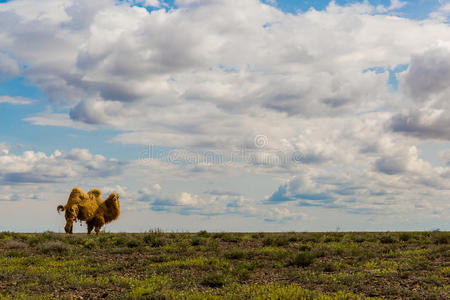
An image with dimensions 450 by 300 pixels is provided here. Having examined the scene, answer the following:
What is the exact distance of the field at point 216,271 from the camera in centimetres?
940

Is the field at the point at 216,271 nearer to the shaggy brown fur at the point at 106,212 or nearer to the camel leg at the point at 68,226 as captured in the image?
the camel leg at the point at 68,226

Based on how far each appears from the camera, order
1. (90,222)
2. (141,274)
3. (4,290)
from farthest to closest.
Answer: (90,222)
(141,274)
(4,290)

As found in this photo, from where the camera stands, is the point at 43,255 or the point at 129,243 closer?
the point at 43,255

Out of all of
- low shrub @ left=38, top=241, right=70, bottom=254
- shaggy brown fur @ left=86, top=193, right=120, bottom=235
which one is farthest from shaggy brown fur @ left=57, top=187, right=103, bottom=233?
low shrub @ left=38, top=241, right=70, bottom=254

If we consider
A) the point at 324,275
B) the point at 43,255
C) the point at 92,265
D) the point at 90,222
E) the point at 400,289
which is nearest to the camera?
the point at 400,289

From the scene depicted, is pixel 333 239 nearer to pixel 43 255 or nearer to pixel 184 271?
pixel 184 271

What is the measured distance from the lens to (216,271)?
1166 centimetres

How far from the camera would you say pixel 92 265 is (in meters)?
13.6

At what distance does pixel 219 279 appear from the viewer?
1061 centimetres

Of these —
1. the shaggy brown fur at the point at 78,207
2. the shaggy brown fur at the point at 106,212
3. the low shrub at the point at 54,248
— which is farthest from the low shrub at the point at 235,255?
the shaggy brown fur at the point at 78,207

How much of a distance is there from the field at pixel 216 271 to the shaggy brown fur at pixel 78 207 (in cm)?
431

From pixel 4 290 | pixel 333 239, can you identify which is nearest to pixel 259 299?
pixel 4 290

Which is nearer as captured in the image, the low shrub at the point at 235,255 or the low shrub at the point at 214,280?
the low shrub at the point at 214,280

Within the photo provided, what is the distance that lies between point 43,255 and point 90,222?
7.85m
